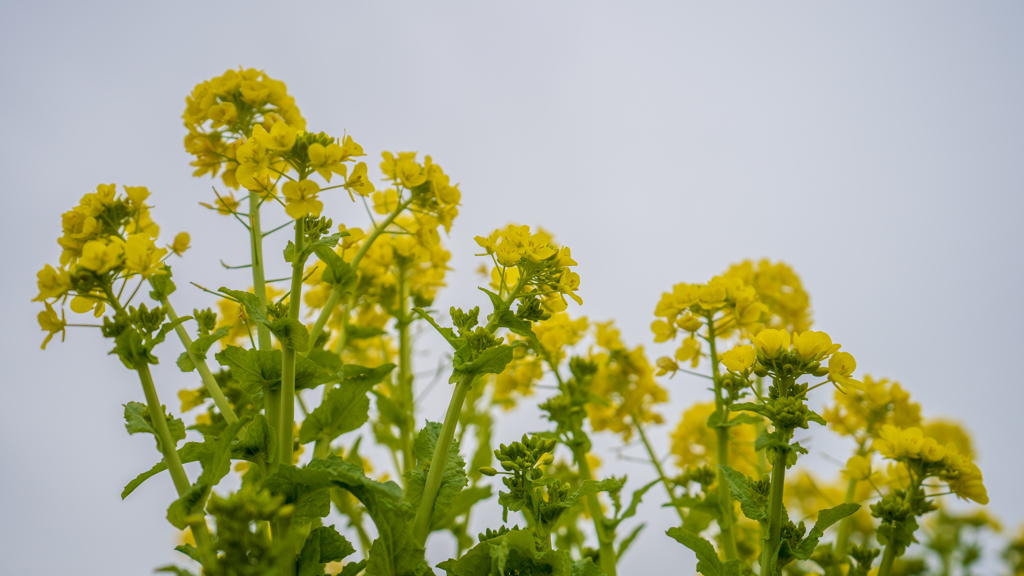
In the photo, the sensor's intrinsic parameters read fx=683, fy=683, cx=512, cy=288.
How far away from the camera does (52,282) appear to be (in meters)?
1.08

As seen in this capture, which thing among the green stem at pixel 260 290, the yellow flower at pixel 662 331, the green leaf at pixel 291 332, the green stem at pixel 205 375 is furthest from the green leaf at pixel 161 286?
the yellow flower at pixel 662 331

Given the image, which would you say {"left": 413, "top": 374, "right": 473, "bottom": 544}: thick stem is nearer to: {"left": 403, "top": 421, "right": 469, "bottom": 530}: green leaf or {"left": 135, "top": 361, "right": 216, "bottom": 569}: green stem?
{"left": 403, "top": 421, "right": 469, "bottom": 530}: green leaf

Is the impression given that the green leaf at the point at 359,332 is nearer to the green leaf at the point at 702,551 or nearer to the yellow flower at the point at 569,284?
the yellow flower at the point at 569,284

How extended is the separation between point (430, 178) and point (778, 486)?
94cm

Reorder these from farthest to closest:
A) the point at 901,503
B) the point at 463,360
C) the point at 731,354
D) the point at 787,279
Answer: the point at 787,279
the point at 901,503
the point at 731,354
the point at 463,360

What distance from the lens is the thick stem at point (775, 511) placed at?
1.21 meters

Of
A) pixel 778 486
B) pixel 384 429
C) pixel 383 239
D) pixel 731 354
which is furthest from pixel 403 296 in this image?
pixel 778 486

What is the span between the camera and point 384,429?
6.69 feet

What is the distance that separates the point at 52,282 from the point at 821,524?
4.48 ft

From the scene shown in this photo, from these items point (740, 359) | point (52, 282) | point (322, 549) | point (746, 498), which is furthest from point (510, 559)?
point (52, 282)

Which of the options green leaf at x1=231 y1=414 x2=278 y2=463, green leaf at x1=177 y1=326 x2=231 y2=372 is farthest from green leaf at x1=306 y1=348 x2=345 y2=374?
green leaf at x1=231 y1=414 x2=278 y2=463

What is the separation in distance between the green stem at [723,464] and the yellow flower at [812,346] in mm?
370

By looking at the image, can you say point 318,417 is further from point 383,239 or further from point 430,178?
point 383,239

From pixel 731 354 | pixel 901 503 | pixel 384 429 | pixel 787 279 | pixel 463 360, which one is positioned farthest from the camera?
pixel 787 279
